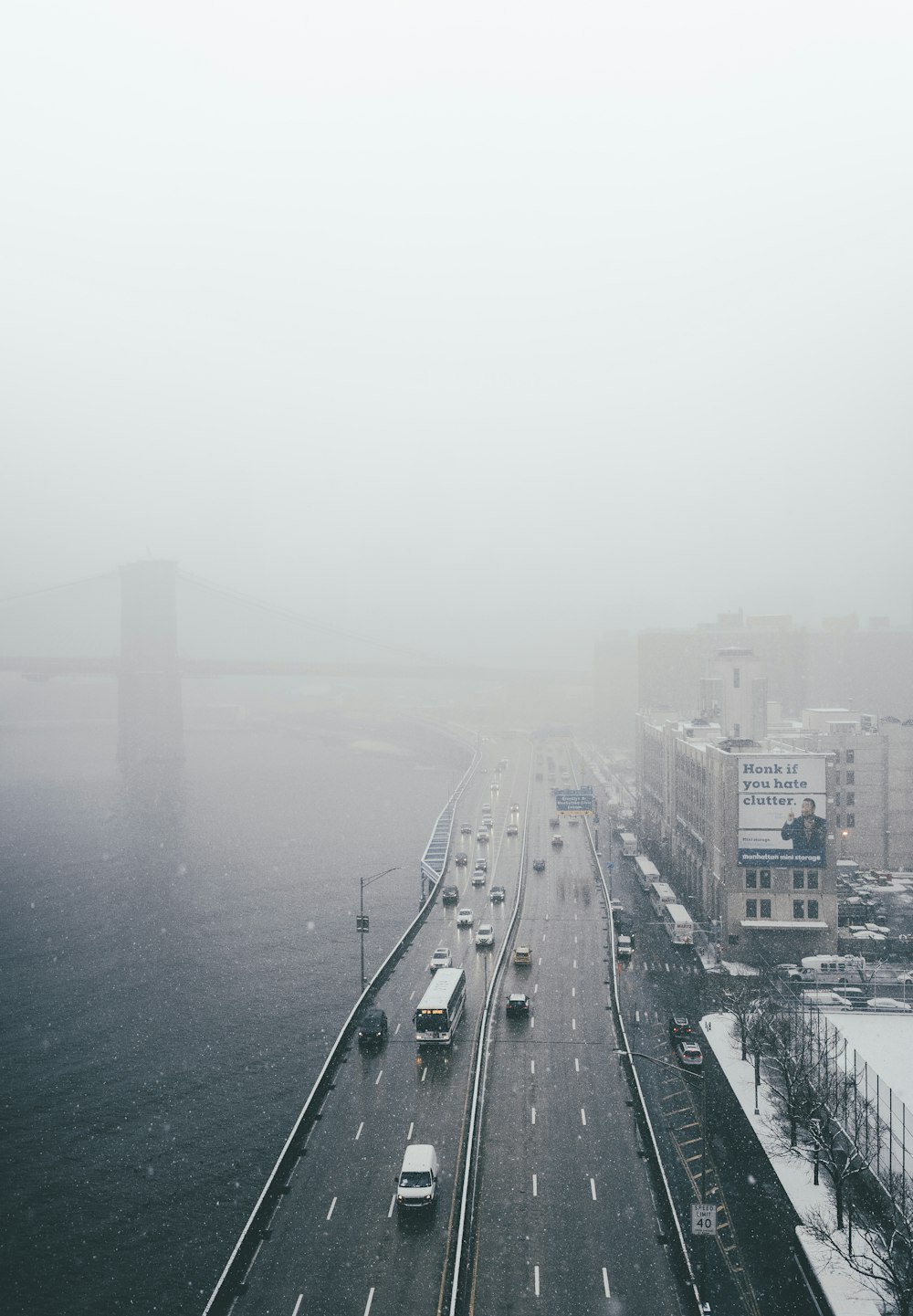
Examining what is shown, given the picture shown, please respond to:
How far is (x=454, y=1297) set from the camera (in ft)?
53.0

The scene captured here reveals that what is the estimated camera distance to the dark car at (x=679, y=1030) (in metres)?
29.4

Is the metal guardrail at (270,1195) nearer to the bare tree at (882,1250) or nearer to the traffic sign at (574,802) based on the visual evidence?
the bare tree at (882,1250)

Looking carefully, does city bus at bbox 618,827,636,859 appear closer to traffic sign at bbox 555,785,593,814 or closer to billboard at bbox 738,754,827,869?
traffic sign at bbox 555,785,593,814

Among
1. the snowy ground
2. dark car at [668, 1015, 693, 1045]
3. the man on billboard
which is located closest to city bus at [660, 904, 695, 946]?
the man on billboard

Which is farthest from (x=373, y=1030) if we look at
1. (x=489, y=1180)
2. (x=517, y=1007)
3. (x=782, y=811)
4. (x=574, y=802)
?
(x=574, y=802)

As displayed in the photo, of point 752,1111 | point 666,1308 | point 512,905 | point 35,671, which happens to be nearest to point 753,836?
point 512,905

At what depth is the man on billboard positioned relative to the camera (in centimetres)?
3934

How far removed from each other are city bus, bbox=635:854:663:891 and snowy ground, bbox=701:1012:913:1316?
19055mm

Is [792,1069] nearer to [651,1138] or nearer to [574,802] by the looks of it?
[651,1138]

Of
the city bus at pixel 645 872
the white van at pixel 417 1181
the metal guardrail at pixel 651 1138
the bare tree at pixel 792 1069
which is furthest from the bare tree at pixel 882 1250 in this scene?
the city bus at pixel 645 872

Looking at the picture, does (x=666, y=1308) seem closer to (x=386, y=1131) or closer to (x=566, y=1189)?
(x=566, y=1189)

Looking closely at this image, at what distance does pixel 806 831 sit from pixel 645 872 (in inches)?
576

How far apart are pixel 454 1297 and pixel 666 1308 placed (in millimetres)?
3912

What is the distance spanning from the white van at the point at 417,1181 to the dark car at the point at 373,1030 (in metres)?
8.05
